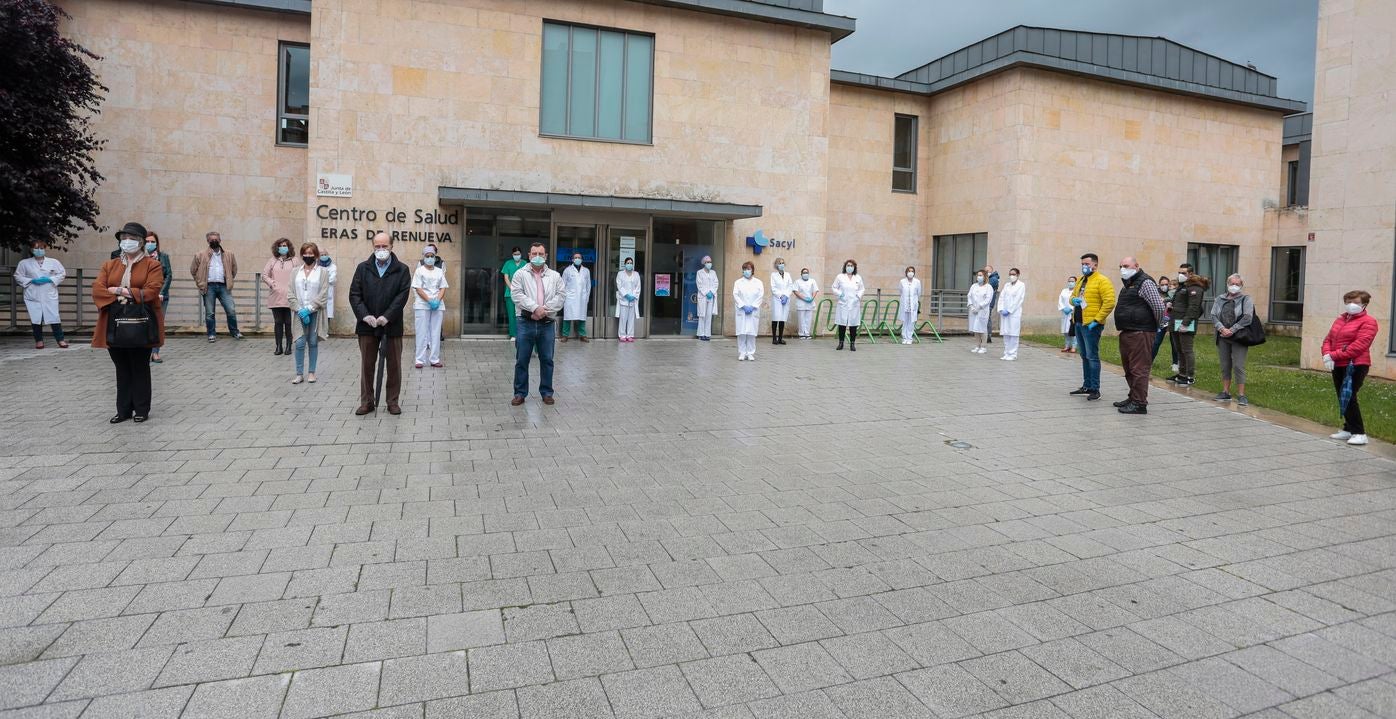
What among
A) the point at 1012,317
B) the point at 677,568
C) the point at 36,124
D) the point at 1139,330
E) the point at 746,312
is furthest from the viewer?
the point at 1012,317

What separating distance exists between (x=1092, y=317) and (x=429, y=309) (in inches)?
384

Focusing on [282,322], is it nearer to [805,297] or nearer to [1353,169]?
[805,297]

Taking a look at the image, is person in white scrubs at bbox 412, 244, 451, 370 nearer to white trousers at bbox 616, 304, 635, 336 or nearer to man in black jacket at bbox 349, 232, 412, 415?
man in black jacket at bbox 349, 232, 412, 415

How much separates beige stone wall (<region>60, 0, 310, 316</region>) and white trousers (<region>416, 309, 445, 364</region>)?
8007 mm

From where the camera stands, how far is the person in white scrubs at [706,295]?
65.3ft

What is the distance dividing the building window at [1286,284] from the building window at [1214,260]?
1.77 metres

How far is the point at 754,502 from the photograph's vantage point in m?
6.09

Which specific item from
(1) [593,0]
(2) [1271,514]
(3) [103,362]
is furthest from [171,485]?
(1) [593,0]

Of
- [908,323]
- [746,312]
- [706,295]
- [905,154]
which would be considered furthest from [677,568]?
[905,154]

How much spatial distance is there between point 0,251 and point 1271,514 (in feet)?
75.4

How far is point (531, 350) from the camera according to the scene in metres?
10.3

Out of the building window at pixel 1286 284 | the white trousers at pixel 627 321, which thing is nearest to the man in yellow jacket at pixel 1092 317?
the white trousers at pixel 627 321

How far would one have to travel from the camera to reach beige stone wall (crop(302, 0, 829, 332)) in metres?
18.1

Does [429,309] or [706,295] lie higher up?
[706,295]
